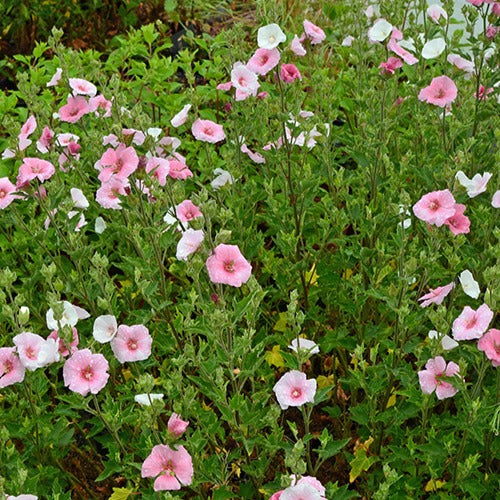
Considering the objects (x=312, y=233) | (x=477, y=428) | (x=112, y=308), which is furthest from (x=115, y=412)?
(x=312, y=233)

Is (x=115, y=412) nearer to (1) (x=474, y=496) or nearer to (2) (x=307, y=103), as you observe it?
(1) (x=474, y=496)

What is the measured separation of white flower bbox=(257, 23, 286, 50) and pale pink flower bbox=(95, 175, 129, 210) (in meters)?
0.54

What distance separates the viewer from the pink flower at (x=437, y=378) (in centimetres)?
200

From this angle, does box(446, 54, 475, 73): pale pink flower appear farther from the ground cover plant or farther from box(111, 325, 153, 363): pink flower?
box(111, 325, 153, 363): pink flower

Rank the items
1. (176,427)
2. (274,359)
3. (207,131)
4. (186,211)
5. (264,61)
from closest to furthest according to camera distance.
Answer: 1. (176,427)
2. (186,211)
3. (264,61)
4. (274,359)
5. (207,131)

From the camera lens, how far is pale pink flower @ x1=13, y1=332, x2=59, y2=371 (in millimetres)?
1945

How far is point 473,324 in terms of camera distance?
1.92 m

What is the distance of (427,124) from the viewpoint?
3334 mm

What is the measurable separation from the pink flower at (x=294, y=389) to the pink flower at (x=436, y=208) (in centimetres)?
50

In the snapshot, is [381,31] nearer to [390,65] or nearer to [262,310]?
[390,65]

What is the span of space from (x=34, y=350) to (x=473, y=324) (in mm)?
1006

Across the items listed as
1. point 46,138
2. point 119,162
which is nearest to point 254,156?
point 46,138

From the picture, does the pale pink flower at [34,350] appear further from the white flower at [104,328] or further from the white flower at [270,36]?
the white flower at [270,36]

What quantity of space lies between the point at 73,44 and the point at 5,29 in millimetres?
436
